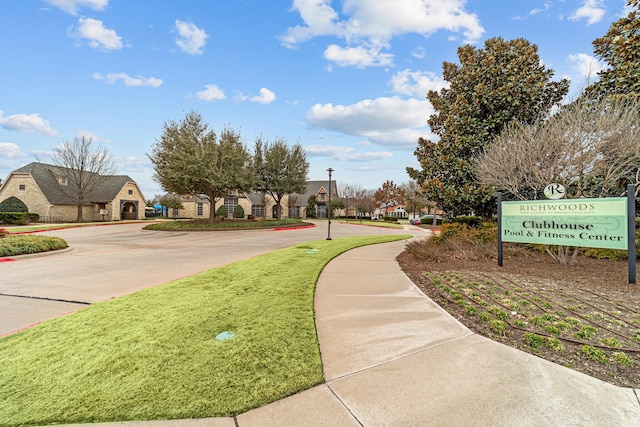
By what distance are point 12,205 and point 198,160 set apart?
23.0 m

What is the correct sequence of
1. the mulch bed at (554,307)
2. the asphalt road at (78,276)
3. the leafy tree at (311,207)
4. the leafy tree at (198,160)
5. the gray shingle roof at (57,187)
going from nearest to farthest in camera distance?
1. the mulch bed at (554,307)
2. the asphalt road at (78,276)
3. the leafy tree at (198,160)
4. the gray shingle roof at (57,187)
5. the leafy tree at (311,207)

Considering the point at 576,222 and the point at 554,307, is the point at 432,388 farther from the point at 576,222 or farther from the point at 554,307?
the point at 576,222

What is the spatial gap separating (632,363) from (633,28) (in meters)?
11.0

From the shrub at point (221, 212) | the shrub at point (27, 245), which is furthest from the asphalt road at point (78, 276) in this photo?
the shrub at point (221, 212)

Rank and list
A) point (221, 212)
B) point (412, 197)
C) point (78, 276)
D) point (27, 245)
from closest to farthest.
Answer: point (78, 276)
point (27, 245)
point (221, 212)
point (412, 197)

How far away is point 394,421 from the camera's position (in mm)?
2166

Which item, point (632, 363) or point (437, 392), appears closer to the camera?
point (437, 392)

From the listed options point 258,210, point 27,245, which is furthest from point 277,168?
point 27,245

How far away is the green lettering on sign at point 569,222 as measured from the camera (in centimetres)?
582

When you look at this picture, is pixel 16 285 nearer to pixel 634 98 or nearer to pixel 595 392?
pixel 595 392

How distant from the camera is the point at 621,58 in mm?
9055

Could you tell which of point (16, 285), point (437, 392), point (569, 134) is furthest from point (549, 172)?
point (16, 285)

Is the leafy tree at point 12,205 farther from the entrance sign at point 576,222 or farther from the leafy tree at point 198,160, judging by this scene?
the entrance sign at point 576,222

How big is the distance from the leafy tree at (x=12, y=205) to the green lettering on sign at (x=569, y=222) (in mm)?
41456
